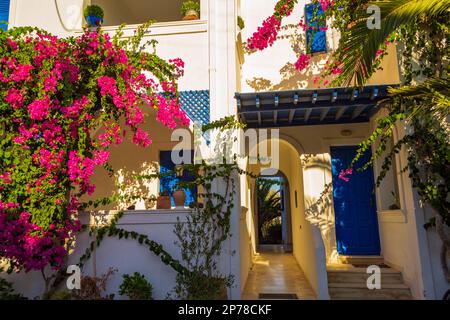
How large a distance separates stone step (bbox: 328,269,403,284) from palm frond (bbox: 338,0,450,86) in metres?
4.31

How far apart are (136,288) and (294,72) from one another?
23.7ft

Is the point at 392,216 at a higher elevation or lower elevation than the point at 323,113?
lower

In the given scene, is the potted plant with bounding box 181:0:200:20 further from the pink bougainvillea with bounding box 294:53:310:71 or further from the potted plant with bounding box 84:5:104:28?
the pink bougainvillea with bounding box 294:53:310:71

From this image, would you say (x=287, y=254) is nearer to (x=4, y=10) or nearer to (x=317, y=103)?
(x=317, y=103)

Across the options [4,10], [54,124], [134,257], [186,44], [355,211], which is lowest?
[134,257]

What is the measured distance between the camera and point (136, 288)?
5.98 metres

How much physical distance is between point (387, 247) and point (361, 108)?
3456 millimetres

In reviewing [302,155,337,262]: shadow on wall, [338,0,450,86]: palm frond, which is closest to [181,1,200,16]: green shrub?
[338,0,450,86]: palm frond

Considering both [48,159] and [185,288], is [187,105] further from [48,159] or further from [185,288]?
[185,288]

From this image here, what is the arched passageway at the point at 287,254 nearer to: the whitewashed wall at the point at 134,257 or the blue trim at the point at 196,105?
the whitewashed wall at the point at 134,257

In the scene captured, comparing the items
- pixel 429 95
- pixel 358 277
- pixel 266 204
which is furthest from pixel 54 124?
pixel 266 204

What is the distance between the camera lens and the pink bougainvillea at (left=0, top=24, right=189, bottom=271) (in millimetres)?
5820

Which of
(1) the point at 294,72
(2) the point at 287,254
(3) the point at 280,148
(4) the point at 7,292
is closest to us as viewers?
(4) the point at 7,292
